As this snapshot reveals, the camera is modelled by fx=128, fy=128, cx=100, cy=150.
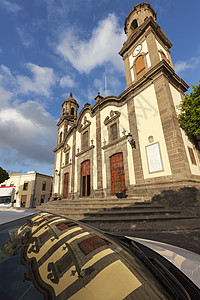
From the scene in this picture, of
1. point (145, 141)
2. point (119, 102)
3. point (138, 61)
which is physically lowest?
point (145, 141)

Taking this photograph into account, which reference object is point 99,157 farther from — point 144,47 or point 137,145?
point 144,47

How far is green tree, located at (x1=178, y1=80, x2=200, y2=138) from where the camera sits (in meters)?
6.91

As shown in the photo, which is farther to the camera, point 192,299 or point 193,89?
→ point 193,89

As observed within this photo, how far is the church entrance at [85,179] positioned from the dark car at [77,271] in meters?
11.6

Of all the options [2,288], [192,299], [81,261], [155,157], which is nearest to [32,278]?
[2,288]

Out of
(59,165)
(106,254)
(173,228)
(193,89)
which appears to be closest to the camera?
(106,254)

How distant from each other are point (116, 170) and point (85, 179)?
4264 mm

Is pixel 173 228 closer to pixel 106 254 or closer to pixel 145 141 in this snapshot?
pixel 106 254

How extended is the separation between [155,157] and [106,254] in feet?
23.7

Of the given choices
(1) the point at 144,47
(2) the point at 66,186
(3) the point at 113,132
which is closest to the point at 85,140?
(3) the point at 113,132

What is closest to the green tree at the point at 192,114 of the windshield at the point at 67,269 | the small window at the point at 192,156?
the small window at the point at 192,156

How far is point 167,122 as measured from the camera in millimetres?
7348

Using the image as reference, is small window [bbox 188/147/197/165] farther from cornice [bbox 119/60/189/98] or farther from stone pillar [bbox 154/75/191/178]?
cornice [bbox 119/60/189/98]

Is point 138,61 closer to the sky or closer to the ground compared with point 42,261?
closer to the sky
